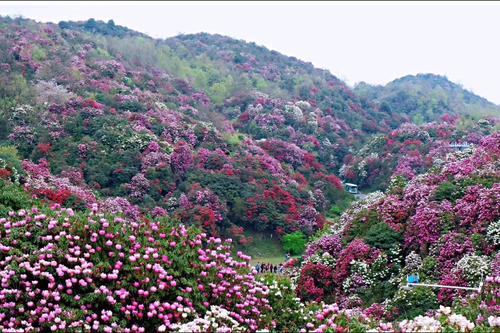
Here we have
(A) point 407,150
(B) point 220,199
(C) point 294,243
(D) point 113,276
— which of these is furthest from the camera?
(A) point 407,150

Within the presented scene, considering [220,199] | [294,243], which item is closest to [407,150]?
[294,243]

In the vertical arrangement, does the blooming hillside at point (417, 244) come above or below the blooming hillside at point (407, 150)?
below

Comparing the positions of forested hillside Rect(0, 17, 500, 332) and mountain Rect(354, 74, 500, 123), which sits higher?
mountain Rect(354, 74, 500, 123)

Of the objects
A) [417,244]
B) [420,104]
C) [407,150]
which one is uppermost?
[420,104]

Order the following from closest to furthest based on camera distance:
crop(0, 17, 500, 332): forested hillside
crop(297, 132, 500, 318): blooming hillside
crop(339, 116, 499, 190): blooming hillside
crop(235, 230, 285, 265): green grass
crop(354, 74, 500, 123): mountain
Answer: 1. crop(0, 17, 500, 332): forested hillside
2. crop(297, 132, 500, 318): blooming hillside
3. crop(235, 230, 285, 265): green grass
4. crop(339, 116, 499, 190): blooming hillside
5. crop(354, 74, 500, 123): mountain

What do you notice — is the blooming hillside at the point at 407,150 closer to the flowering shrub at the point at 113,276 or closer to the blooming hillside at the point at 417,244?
the blooming hillside at the point at 417,244

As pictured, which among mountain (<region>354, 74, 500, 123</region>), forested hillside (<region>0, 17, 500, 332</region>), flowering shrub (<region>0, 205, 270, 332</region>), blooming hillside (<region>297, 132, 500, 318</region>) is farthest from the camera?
mountain (<region>354, 74, 500, 123</region>)

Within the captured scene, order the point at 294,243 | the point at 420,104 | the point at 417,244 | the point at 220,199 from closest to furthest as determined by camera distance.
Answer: the point at 417,244 < the point at 294,243 < the point at 220,199 < the point at 420,104

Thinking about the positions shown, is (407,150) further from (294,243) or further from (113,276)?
(113,276)

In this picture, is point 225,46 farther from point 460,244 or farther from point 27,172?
point 460,244

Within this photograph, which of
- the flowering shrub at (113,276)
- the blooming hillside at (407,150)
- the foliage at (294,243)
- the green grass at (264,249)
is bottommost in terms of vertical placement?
the green grass at (264,249)

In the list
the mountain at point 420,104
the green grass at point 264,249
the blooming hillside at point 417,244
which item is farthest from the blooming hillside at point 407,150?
the blooming hillside at point 417,244

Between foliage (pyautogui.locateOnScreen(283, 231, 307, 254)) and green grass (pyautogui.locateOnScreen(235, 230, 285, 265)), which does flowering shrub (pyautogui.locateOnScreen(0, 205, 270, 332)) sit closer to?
green grass (pyautogui.locateOnScreen(235, 230, 285, 265))

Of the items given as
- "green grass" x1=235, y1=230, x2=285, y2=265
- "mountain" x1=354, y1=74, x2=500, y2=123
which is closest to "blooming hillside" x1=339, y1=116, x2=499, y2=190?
"green grass" x1=235, y1=230, x2=285, y2=265
